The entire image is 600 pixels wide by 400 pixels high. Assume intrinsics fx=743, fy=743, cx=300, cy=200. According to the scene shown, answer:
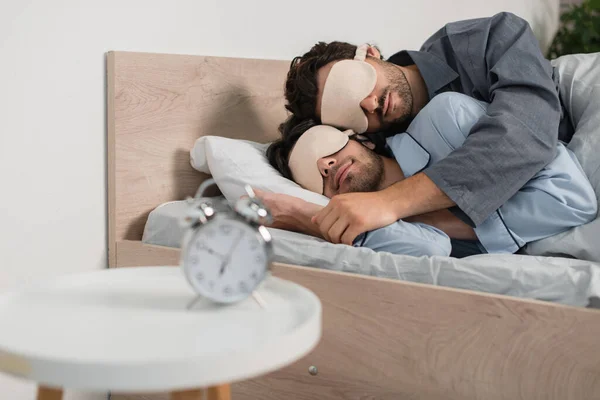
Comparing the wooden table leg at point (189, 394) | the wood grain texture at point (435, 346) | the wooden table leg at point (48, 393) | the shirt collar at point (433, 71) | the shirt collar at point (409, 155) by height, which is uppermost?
the shirt collar at point (433, 71)

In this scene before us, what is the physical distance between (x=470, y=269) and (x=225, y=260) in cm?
47

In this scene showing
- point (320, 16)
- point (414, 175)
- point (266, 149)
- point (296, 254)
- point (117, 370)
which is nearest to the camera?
point (117, 370)

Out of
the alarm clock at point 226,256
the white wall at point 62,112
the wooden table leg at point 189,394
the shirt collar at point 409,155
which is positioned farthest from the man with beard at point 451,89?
the wooden table leg at point 189,394

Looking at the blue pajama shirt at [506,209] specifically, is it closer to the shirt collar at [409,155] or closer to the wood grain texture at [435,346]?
the shirt collar at [409,155]

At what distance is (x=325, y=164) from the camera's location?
Answer: 162 cm

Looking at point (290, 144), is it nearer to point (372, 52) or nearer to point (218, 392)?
point (372, 52)

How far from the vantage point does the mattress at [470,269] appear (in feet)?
3.76

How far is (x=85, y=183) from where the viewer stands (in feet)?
5.15

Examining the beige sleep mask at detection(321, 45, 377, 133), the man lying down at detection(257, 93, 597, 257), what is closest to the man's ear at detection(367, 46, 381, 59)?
the beige sleep mask at detection(321, 45, 377, 133)

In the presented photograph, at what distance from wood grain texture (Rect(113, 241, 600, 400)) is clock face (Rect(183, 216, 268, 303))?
362 millimetres

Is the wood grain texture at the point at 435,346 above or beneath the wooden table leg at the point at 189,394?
beneath

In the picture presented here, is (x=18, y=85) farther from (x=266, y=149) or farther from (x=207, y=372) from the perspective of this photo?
(x=207, y=372)

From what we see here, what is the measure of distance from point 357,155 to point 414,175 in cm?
19

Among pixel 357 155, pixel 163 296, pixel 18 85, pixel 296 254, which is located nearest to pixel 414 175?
pixel 357 155
